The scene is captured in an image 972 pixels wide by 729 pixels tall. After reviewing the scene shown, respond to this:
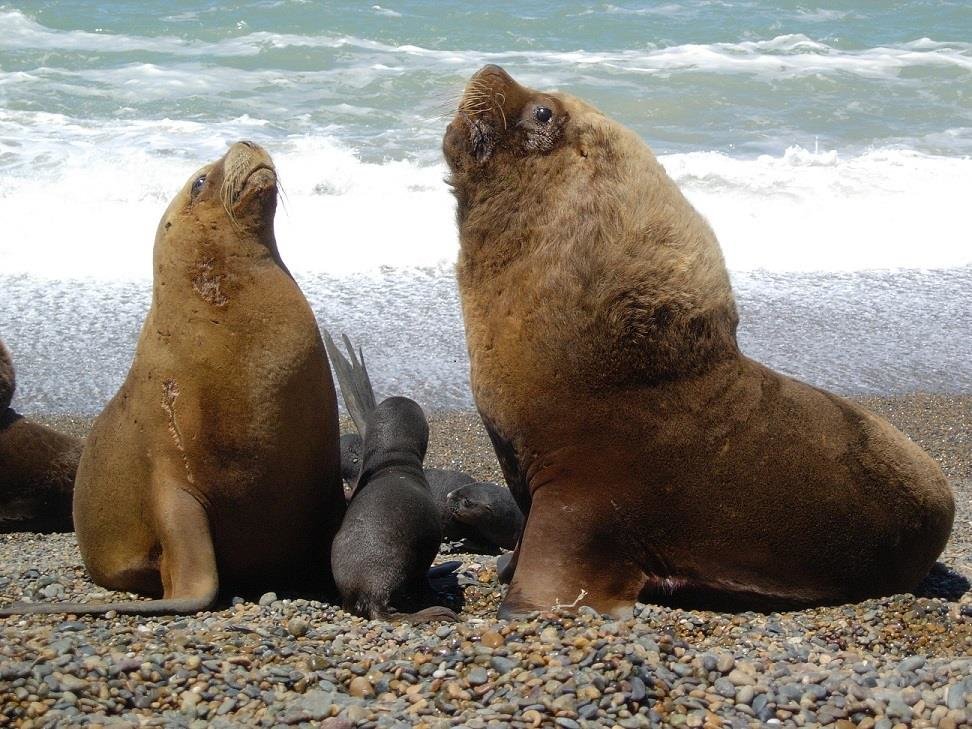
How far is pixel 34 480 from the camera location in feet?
22.4

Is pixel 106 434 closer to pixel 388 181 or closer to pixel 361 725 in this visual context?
pixel 361 725

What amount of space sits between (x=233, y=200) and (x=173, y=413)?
0.86 metres

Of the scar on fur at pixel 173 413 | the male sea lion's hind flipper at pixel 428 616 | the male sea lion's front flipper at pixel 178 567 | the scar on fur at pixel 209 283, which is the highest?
the scar on fur at pixel 209 283

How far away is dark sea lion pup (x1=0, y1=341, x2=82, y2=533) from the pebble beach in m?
2.54

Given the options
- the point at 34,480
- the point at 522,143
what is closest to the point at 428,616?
the point at 522,143

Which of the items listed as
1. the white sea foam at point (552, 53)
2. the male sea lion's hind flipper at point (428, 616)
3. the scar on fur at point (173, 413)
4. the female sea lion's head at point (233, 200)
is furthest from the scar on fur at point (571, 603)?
the white sea foam at point (552, 53)

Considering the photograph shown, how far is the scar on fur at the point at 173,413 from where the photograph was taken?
4.82 meters

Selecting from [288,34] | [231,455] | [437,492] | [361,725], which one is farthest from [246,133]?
[361,725]

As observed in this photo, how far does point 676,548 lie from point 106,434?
2292 mm

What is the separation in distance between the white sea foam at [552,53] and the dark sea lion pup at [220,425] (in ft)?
51.2

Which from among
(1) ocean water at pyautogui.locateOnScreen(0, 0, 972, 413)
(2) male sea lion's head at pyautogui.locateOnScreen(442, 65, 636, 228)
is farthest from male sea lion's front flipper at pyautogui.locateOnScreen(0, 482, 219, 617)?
(1) ocean water at pyautogui.locateOnScreen(0, 0, 972, 413)

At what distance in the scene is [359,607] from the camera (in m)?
4.68

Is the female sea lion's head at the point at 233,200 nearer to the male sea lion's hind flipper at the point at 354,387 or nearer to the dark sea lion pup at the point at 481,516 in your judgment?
the male sea lion's hind flipper at the point at 354,387

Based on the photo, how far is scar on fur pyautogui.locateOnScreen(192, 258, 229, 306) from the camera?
494cm
